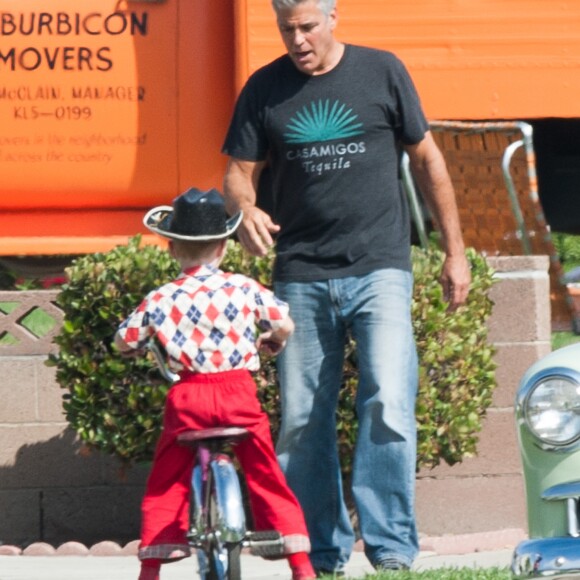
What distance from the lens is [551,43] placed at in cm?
878

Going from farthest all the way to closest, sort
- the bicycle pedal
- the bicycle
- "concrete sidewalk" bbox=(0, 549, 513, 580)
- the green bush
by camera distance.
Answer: the green bush < "concrete sidewalk" bbox=(0, 549, 513, 580) < the bicycle pedal < the bicycle

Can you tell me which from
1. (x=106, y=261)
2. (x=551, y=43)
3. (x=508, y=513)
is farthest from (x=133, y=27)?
(x=508, y=513)

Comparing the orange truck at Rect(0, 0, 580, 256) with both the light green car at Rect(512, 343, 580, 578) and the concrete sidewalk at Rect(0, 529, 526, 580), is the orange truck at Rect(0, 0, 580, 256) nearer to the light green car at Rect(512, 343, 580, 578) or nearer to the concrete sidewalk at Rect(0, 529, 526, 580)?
the concrete sidewalk at Rect(0, 529, 526, 580)

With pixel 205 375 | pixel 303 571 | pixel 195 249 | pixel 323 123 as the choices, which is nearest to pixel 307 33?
pixel 323 123

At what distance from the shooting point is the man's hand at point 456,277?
5.25m

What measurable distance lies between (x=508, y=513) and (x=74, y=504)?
71.6 inches

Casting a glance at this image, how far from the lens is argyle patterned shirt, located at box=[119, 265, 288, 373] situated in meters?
4.72

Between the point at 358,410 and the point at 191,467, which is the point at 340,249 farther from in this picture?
the point at 191,467

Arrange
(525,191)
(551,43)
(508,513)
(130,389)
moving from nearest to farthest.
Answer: (130,389) → (508,513) → (525,191) → (551,43)

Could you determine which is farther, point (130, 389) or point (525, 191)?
point (525, 191)

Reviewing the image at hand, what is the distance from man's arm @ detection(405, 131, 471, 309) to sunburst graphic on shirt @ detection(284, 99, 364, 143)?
0.24 m

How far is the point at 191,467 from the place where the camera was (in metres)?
4.79

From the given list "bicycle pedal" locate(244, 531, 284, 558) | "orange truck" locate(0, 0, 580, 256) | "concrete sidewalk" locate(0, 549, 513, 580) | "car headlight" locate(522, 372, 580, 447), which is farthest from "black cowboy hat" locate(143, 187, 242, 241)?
"orange truck" locate(0, 0, 580, 256)

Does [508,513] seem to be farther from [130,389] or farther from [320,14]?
[320,14]
